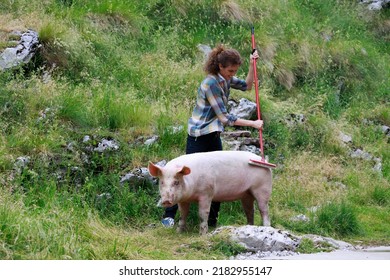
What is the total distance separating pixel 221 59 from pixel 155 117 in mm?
2308

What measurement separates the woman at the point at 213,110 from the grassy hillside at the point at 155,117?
0.74 m

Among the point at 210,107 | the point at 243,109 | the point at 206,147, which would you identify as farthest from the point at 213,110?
the point at 243,109

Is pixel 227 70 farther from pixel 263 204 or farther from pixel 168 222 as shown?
pixel 168 222

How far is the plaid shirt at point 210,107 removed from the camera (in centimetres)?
800

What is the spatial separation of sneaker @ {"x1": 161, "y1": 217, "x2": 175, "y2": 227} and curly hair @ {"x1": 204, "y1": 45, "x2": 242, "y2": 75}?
1723 mm

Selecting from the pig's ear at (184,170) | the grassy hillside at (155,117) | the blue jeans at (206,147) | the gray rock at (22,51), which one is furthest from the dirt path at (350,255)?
the gray rock at (22,51)

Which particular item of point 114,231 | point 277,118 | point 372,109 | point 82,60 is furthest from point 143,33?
point 114,231

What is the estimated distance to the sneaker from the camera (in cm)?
822

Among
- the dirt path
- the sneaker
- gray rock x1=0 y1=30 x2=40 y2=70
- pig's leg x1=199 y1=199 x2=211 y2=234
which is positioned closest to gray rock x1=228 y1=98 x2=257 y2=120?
gray rock x1=0 y1=30 x2=40 y2=70

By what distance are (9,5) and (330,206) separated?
6.78 m

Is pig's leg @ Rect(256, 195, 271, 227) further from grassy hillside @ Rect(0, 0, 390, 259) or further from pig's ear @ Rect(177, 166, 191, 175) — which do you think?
pig's ear @ Rect(177, 166, 191, 175)

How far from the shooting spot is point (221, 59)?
8055 mm

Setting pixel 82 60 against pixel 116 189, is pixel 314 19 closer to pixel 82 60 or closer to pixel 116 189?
pixel 82 60

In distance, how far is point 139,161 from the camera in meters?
9.16
